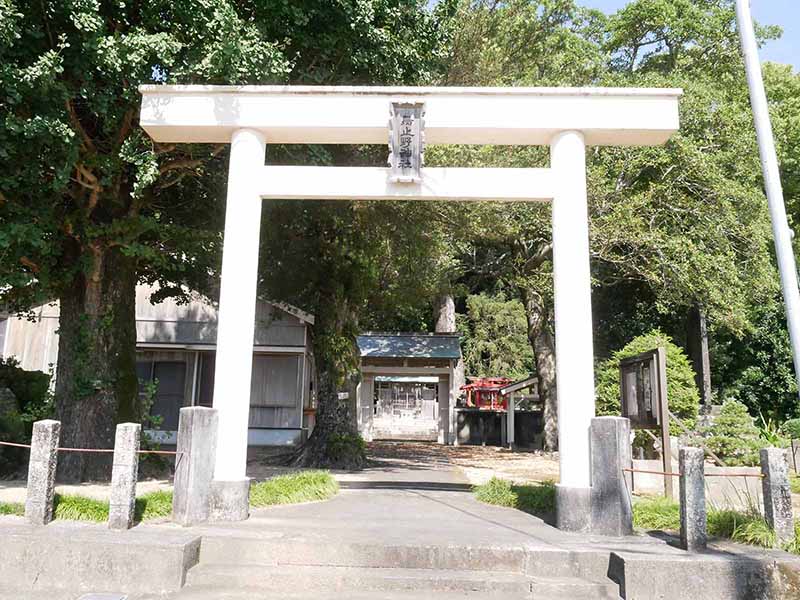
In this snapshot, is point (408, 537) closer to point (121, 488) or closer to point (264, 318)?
point (121, 488)

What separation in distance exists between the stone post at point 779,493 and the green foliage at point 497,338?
25.2m

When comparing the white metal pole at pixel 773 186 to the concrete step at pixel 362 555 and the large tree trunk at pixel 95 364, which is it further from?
the large tree trunk at pixel 95 364

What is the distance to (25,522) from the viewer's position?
6324mm

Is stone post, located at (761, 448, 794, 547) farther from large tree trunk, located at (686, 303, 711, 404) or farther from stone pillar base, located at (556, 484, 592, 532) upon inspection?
large tree trunk, located at (686, 303, 711, 404)

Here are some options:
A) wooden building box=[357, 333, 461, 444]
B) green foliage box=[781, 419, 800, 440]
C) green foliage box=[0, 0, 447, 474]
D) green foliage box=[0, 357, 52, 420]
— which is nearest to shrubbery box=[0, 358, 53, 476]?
green foliage box=[0, 357, 52, 420]

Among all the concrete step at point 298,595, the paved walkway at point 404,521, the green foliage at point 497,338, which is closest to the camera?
the concrete step at point 298,595

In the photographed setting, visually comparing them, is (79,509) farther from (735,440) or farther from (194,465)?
(735,440)

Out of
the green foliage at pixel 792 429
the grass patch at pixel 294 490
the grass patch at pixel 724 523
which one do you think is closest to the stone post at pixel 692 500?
the grass patch at pixel 724 523

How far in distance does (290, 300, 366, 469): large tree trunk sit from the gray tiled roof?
9778 mm

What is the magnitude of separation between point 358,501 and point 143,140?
5.90m

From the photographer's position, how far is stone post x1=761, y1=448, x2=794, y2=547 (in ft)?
19.3

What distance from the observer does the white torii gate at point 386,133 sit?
7461 millimetres

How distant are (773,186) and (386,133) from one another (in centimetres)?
440

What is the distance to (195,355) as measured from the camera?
19.7 meters
